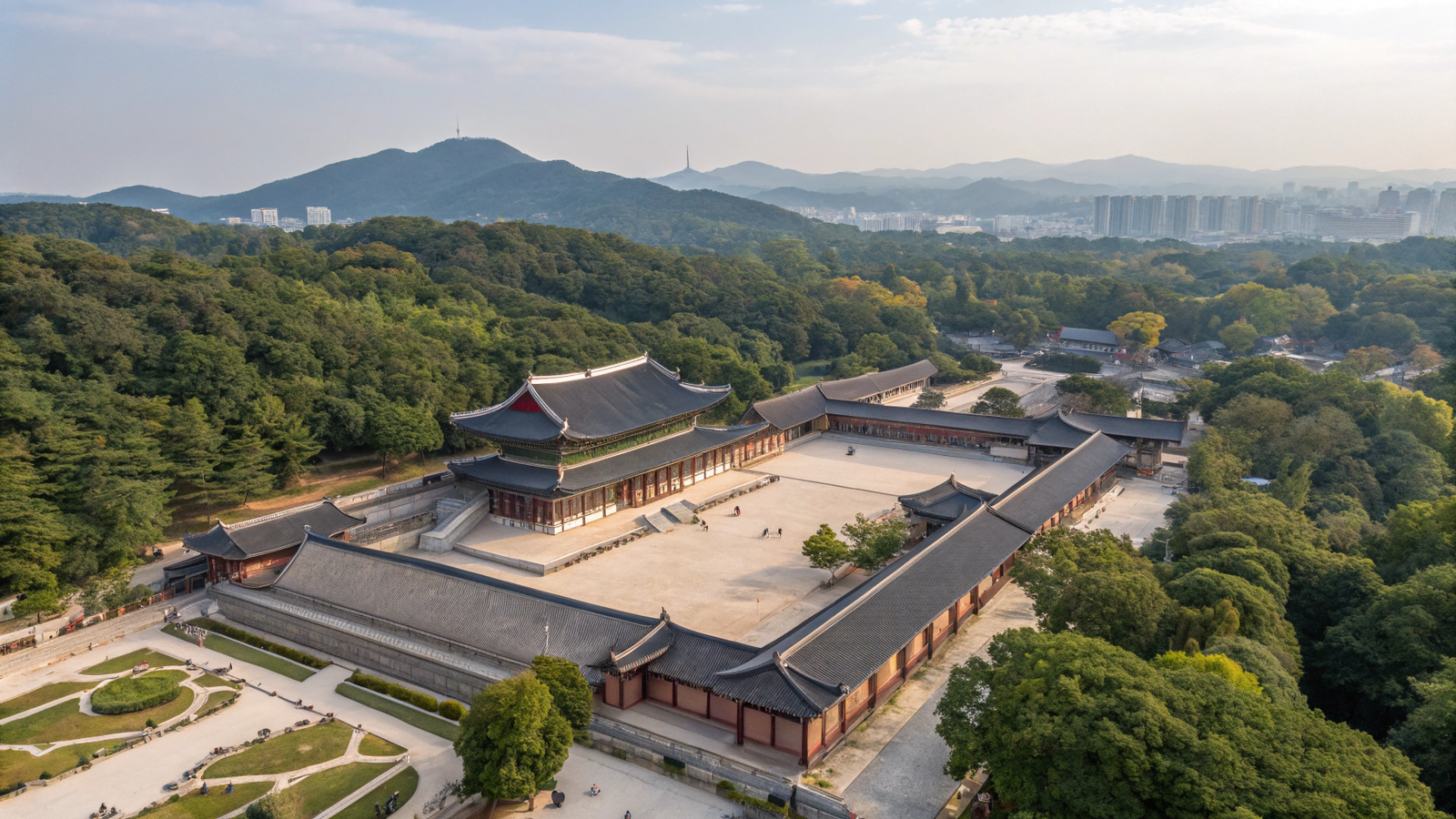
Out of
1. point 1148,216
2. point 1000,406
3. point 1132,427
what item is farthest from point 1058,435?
point 1148,216

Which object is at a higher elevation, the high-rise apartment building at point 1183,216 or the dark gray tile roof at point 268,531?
the high-rise apartment building at point 1183,216

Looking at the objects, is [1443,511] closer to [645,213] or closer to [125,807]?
[125,807]

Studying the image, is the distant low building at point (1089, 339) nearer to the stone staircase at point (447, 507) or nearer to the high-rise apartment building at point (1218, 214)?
the stone staircase at point (447, 507)

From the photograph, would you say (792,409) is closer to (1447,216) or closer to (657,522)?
(657,522)

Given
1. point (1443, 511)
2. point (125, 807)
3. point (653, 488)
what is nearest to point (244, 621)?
point (125, 807)

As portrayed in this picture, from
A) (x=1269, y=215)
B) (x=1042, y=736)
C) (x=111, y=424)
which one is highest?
(x=1269, y=215)

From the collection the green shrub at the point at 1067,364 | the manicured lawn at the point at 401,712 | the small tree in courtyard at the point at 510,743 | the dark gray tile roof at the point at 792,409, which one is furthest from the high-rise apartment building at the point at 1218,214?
the small tree in courtyard at the point at 510,743
